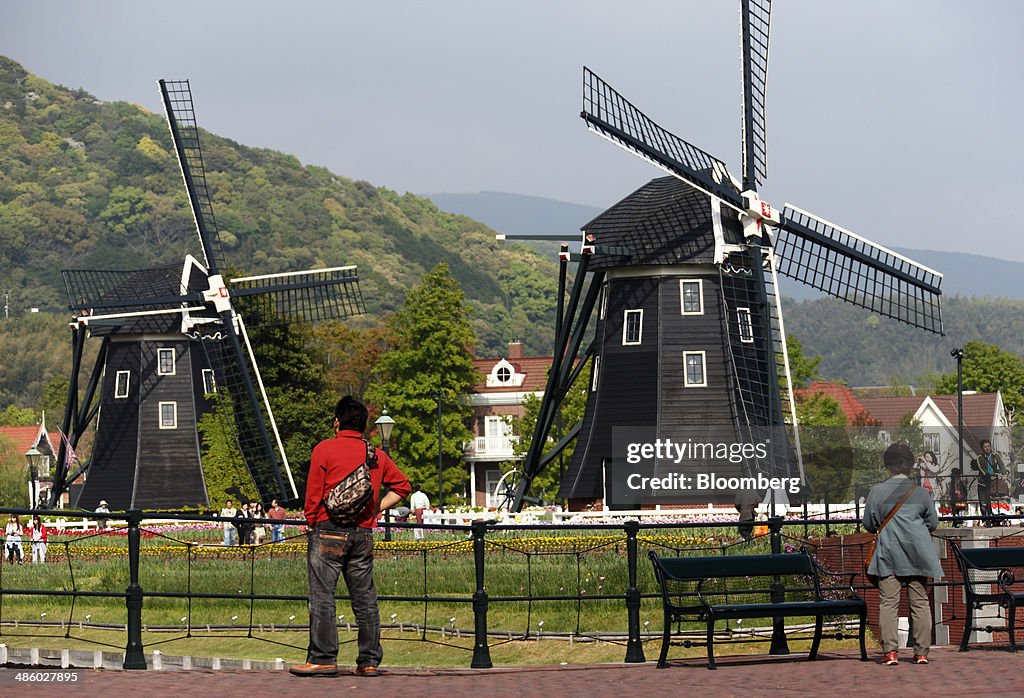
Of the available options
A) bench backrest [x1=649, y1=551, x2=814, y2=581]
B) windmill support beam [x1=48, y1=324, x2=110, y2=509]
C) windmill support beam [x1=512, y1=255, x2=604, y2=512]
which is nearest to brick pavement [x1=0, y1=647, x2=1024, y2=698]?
bench backrest [x1=649, y1=551, x2=814, y2=581]

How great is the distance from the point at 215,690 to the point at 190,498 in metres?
53.4

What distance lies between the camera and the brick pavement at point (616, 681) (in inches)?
426

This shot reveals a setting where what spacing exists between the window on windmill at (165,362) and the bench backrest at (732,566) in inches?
2048

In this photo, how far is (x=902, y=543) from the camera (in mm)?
12969

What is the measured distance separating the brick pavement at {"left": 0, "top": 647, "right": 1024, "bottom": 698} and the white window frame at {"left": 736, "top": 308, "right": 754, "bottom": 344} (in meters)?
29.6

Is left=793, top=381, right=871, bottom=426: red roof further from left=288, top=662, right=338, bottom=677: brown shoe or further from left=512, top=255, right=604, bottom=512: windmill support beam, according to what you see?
left=288, top=662, right=338, bottom=677: brown shoe

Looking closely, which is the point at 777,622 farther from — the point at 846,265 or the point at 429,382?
the point at 429,382

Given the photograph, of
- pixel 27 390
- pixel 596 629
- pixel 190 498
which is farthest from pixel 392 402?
pixel 27 390

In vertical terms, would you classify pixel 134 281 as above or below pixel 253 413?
above

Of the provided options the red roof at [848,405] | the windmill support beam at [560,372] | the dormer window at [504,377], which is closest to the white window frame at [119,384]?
the windmill support beam at [560,372]

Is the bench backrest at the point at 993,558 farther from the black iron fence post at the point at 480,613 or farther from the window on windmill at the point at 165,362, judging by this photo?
the window on windmill at the point at 165,362

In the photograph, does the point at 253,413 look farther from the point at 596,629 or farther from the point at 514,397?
the point at 596,629

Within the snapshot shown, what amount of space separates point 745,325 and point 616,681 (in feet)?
105

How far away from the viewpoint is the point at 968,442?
90.6 meters
